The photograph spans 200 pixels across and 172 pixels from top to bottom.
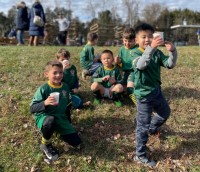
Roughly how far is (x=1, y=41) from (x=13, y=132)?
1230 cm

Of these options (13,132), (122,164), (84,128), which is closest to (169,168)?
(122,164)

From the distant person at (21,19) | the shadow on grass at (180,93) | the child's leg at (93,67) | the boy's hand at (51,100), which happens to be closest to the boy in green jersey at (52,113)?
the boy's hand at (51,100)

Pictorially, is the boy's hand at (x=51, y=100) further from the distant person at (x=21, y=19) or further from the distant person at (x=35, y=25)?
the distant person at (x=21, y=19)

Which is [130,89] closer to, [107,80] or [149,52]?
[107,80]

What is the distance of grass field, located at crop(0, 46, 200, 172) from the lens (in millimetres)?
4445

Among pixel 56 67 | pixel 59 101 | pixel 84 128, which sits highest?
pixel 56 67

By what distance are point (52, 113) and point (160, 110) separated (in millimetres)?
1623

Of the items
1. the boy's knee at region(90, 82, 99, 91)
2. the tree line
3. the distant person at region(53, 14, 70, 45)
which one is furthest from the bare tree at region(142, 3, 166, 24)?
the boy's knee at region(90, 82, 99, 91)

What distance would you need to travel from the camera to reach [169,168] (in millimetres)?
4363

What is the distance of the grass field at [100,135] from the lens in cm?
445

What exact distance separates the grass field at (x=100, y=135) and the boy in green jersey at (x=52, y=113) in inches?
7.4

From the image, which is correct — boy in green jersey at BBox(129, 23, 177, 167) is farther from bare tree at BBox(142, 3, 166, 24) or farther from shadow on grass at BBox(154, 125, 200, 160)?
bare tree at BBox(142, 3, 166, 24)

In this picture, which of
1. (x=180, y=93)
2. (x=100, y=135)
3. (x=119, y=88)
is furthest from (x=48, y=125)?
(x=180, y=93)

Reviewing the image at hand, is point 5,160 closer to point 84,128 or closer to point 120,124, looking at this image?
point 84,128
